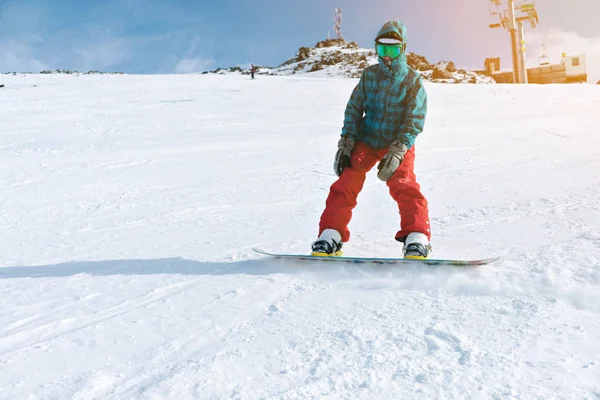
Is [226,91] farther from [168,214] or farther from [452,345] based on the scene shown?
[452,345]

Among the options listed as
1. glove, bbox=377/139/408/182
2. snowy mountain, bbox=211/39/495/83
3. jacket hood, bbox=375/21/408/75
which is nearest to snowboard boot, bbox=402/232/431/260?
glove, bbox=377/139/408/182

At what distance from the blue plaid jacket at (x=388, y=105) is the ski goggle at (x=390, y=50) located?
0.14 feet

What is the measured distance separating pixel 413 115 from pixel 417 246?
2.94ft

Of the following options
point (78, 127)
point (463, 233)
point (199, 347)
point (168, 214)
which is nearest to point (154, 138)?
point (78, 127)

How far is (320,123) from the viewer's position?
11.5m

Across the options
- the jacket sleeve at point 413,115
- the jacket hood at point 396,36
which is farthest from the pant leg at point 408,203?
the jacket hood at point 396,36

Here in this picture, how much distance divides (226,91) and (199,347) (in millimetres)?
17477

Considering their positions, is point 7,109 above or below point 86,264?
above

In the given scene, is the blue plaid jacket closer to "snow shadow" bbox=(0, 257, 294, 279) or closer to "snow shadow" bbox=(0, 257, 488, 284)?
"snow shadow" bbox=(0, 257, 488, 284)

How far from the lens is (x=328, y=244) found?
323cm

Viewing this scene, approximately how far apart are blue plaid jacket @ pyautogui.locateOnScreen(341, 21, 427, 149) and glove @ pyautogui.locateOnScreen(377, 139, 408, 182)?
0.06 meters

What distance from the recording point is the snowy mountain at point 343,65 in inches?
2400

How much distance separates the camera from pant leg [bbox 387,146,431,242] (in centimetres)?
322

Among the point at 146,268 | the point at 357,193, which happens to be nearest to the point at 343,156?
the point at 357,193
